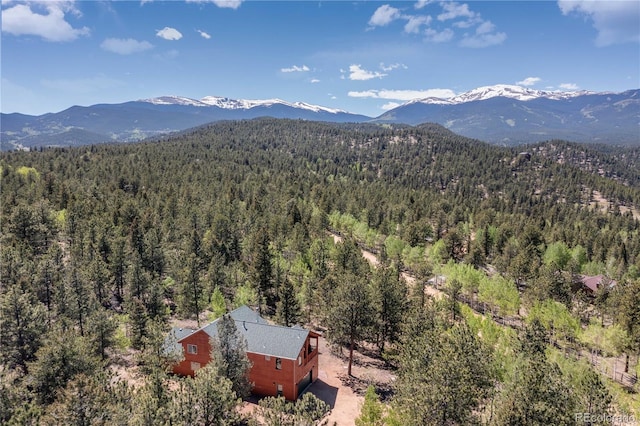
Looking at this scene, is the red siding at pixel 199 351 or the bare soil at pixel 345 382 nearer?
the bare soil at pixel 345 382

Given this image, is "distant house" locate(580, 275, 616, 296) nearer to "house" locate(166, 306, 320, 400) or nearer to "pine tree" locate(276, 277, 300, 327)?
"pine tree" locate(276, 277, 300, 327)

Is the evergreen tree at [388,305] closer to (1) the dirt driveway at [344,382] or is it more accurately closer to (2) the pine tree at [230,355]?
(1) the dirt driveway at [344,382]

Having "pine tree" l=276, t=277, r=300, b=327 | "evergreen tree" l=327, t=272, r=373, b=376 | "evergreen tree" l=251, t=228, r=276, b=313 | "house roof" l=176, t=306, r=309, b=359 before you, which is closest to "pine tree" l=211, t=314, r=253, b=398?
"house roof" l=176, t=306, r=309, b=359

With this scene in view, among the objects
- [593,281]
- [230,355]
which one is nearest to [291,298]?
[230,355]

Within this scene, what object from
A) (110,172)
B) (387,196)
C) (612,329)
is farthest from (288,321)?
(110,172)

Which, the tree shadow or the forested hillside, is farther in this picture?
the tree shadow

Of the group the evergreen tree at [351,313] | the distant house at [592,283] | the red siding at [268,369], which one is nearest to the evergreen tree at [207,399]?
the red siding at [268,369]

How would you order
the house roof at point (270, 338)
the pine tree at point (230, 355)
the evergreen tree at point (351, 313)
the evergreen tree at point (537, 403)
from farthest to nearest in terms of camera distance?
the evergreen tree at point (351, 313) < the house roof at point (270, 338) < the pine tree at point (230, 355) < the evergreen tree at point (537, 403)

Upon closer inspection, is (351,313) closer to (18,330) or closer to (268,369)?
(268,369)
